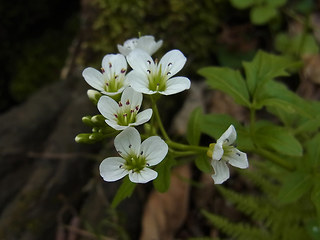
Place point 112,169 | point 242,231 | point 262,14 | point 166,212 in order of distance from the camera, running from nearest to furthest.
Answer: point 112,169 → point 242,231 → point 166,212 → point 262,14

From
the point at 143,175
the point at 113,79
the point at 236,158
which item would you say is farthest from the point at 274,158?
the point at 113,79

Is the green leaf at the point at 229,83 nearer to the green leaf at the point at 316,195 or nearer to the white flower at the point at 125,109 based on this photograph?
the green leaf at the point at 316,195

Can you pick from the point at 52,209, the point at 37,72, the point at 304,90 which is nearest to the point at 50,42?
the point at 37,72

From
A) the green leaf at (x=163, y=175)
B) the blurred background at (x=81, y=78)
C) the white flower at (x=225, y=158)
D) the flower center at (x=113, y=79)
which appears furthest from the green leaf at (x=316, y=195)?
the blurred background at (x=81, y=78)

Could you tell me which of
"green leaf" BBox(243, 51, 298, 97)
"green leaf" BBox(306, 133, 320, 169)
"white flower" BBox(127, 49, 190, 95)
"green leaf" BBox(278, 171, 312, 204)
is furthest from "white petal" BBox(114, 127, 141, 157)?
"green leaf" BBox(306, 133, 320, 169)

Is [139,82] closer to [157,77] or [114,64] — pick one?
[157,77]

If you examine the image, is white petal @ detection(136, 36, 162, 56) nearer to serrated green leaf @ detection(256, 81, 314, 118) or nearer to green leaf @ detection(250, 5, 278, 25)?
serrated green leaf @ detection(256, 81, 314, 118)
